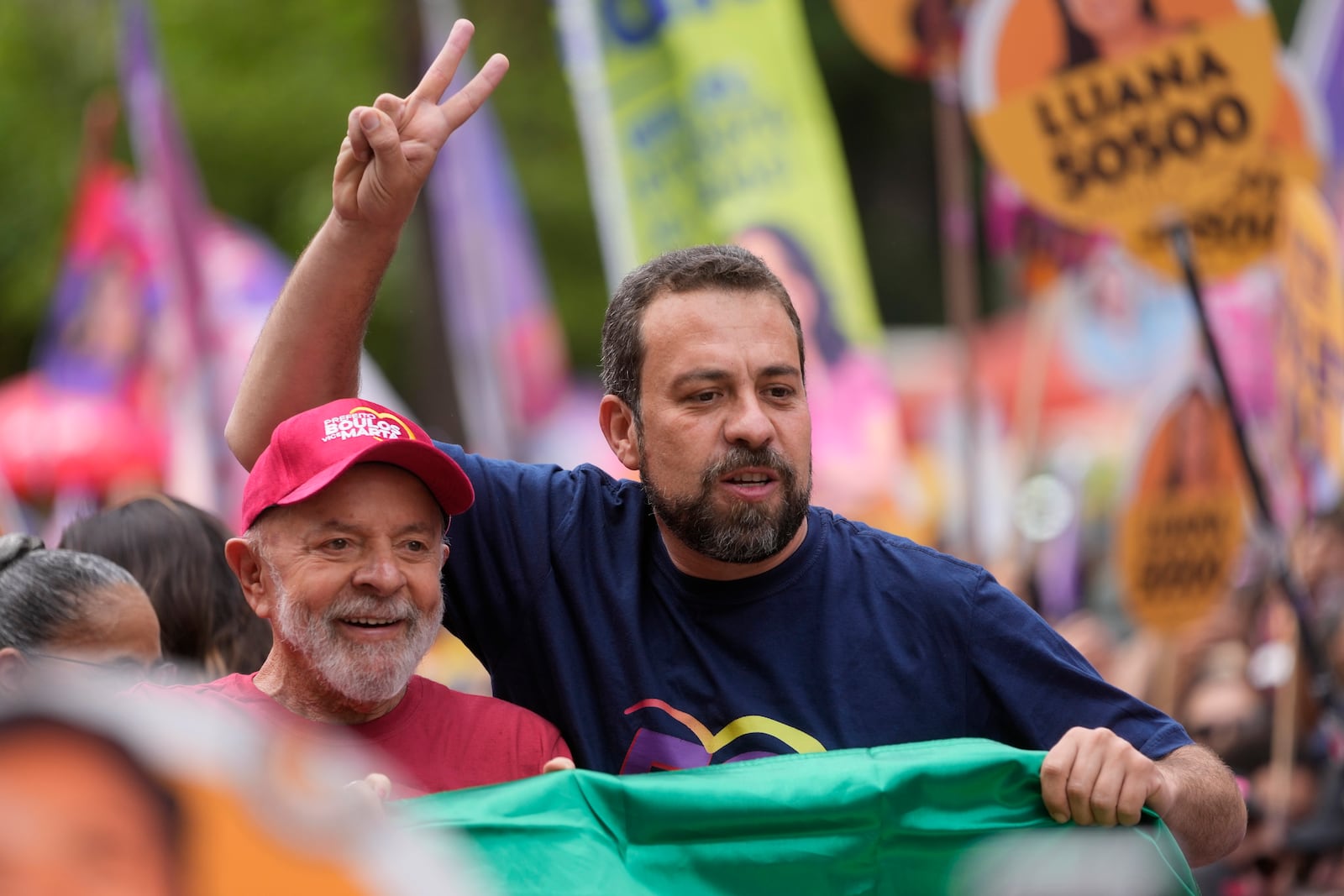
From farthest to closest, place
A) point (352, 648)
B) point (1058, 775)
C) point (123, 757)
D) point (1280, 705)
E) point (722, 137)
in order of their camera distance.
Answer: point (722, 137)
point (1280, 705)
point (352, 648)
point (1058, 775)
point (123, 757)

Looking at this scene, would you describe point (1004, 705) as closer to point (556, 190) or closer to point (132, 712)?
point (132, 712)

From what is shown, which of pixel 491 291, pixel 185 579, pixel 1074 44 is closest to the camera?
pixel 185 579

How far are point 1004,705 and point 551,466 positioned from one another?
967 millimetres

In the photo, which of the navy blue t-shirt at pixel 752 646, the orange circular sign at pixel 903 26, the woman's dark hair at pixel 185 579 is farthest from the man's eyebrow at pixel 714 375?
the orange circular sign at pixel 903 26

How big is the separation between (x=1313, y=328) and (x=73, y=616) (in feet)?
15.9

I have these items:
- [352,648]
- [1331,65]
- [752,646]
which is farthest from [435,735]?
[1331,65]

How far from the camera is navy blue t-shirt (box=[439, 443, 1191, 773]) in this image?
270 centimetres

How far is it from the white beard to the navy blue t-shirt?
0.35 meters

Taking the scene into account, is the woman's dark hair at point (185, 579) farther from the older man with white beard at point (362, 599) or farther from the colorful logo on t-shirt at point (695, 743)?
the colorful logo on t-shirt at point (695, 743)

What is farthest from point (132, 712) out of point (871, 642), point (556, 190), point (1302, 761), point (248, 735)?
point (556, 190)

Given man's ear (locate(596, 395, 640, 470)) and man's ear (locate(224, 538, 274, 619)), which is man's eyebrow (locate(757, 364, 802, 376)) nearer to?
man's ear (locate(596, 395, 640, 470))

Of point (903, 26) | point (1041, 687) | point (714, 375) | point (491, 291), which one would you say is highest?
point (903, 26)

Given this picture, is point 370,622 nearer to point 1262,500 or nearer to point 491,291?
point 1262,500

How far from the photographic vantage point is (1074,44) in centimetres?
632
